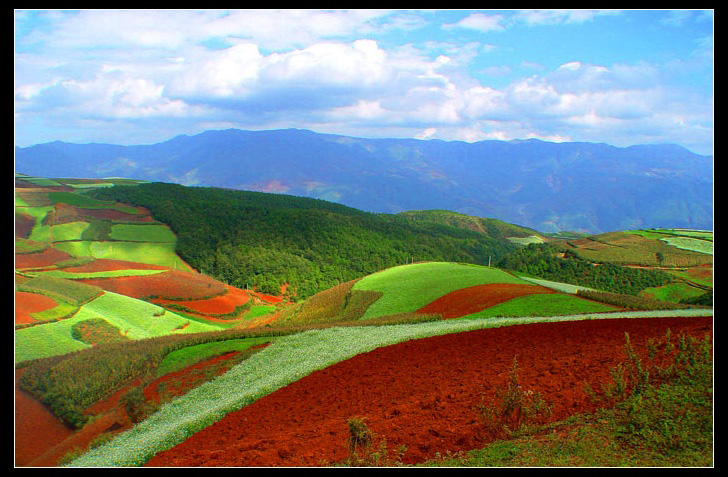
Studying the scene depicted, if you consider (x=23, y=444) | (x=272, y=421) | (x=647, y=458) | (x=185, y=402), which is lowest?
(x=23, y=444)

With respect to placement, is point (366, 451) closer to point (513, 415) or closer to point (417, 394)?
point (513, 415)

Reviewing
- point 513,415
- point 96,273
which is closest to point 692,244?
point 513,415

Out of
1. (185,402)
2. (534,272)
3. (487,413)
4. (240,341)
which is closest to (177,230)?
(534,272)

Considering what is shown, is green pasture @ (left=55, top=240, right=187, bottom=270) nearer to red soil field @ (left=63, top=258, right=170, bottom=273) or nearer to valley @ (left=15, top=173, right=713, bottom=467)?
red soil field @ (left=63, top=258, right=170, bottom=273)

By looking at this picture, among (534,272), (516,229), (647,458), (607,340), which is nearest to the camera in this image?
(647,458)

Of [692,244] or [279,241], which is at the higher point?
[279,241]

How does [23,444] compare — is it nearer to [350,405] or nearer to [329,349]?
[329,349]

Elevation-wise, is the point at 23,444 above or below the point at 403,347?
below
